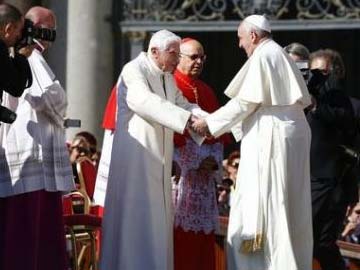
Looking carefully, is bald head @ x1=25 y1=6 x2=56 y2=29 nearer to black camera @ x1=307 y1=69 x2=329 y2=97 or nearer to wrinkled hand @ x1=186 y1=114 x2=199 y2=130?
wrinkled hand @ x1=186 y1=114 x2=199 y2=130

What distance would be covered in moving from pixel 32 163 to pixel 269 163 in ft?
5.27

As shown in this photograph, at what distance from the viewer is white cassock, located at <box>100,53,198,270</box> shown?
411 inches

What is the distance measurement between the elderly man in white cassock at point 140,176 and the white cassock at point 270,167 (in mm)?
442

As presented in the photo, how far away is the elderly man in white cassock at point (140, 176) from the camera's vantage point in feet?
34.2

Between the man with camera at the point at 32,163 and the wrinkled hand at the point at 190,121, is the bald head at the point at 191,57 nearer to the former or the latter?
the wrinkled hand at the point at 190,121

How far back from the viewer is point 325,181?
35.8 feet

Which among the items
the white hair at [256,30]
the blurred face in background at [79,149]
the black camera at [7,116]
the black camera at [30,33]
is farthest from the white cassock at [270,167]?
the blurred face in background at [79,149]

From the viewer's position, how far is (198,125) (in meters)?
10.4

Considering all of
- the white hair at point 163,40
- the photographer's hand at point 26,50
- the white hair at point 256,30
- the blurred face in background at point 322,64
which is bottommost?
the blurred face in background at point 322,64

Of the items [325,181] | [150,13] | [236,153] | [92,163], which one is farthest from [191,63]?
[150,13]

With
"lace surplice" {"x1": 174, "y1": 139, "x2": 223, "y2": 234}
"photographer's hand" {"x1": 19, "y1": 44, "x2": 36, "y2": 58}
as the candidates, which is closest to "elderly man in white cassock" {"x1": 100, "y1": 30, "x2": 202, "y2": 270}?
"lace surplice" {"x1": 174, "y1": 139, "x2": 223, "y2": 234}

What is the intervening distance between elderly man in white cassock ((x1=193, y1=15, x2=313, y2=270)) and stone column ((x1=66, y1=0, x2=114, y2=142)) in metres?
5.73

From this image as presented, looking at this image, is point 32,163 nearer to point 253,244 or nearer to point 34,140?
point 34,140

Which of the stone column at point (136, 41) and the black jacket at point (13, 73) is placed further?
the stone column at point (136, 41)
